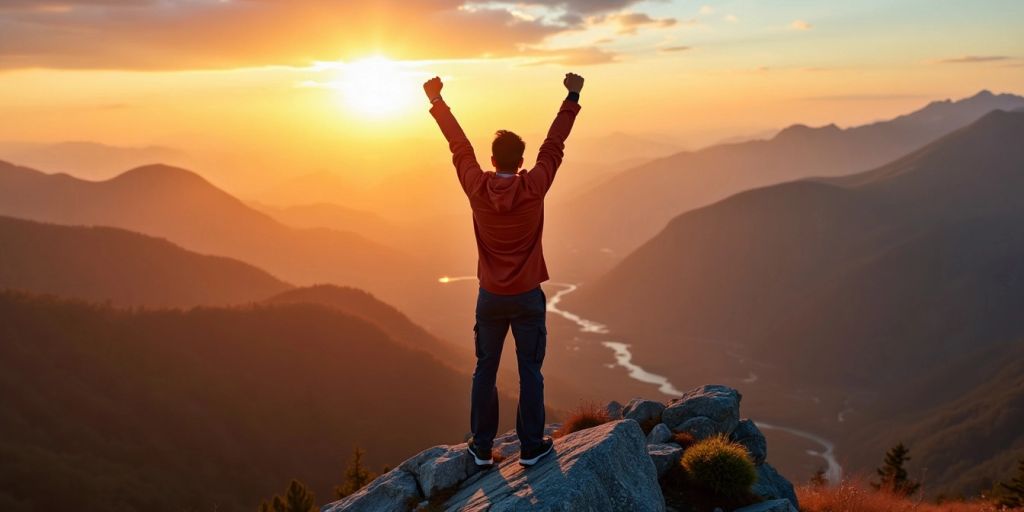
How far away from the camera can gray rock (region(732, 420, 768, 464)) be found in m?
16.4

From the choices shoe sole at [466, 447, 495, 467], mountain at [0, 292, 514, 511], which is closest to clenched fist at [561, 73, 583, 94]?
shoe sole at [466, 447, 495, 467]

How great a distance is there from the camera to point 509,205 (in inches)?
391

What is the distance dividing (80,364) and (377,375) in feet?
186

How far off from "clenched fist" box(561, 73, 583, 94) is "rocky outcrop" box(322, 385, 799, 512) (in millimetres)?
5675

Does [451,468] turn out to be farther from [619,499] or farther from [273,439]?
[273,439]

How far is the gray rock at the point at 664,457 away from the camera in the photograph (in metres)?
12.9

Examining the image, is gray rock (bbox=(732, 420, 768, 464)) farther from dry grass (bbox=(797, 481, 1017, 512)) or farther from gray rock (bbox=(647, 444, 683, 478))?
gray rock (bbox=(647, 444, 683, 478))

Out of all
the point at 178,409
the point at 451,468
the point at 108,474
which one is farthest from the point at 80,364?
the point at 451,468

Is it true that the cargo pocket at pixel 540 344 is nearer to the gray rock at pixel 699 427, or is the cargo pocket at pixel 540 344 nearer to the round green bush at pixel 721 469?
the round green bush at pixel 721 469

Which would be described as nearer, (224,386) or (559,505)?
(559,505)

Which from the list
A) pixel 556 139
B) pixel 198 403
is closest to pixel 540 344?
pixel 556 139

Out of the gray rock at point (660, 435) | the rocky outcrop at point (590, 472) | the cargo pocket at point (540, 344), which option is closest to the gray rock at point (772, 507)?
the rocky outcrop at point (590, 472)

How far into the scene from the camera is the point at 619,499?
9875 millimetres

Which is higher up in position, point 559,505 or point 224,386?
point 559,505
